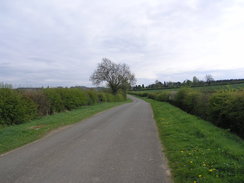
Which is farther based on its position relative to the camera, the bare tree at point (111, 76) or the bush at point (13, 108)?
the bare tree at point (111, 76)

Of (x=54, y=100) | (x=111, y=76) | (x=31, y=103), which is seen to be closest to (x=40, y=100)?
(x=31, y=103)

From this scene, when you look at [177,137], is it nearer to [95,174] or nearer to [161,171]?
[161,171]

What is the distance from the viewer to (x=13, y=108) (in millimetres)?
11758

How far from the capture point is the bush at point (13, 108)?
11180 mm

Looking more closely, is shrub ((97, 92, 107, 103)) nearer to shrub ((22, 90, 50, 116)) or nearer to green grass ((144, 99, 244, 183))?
shrub ((22, 90, 50, 116))

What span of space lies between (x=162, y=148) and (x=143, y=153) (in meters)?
0.84

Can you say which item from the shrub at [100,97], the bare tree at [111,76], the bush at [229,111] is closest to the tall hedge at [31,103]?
the bush at [229,111]

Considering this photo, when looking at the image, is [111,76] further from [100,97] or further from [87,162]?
[87,162]

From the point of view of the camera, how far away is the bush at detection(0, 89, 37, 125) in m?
11.2

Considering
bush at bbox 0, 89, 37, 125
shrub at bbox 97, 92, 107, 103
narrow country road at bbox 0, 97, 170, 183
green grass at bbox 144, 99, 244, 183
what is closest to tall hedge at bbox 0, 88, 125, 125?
bush at bbox 0, 89, 37, 125

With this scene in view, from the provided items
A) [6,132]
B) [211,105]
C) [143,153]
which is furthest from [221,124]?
[6,132]

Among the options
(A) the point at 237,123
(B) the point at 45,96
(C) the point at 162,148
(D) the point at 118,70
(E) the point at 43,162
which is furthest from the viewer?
(D) the point at 118,70

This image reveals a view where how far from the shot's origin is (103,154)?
5.51 meters

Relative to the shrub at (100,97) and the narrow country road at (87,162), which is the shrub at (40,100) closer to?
the narrow country road at (87,162)
